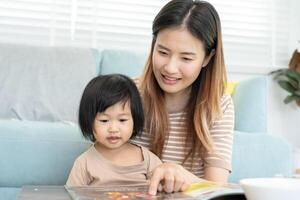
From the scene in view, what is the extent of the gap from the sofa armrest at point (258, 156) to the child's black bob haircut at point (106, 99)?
0.60 m

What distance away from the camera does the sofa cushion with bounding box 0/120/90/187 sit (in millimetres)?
1493

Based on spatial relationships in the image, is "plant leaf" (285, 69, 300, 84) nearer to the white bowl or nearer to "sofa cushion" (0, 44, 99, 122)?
"sofa cushion" (0, 44, 99, 122)

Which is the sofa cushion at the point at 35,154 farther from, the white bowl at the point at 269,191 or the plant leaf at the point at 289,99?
the plant leaf at the point at 289,99

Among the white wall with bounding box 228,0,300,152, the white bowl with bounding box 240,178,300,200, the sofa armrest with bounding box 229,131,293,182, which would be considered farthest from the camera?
the white wall with bounding box 228,0,300,152

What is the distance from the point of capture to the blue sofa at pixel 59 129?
1506 mm

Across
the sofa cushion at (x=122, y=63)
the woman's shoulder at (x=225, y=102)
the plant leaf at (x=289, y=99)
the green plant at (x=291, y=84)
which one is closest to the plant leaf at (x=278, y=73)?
the green plant at (x=291, y=84)

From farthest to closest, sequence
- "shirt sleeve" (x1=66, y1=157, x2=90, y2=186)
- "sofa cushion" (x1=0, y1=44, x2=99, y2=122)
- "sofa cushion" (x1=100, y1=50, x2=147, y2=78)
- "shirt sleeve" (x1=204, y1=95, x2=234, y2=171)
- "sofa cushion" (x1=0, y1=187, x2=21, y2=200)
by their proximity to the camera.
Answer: "sofa cushion" (x1=100, y1=50, x2=147, y2=78) → "sofa cushion" (x1=0, y1=44, x2=99, y2=122) → "sofa cushion" (x1=0, y1=187, x2=21, y2=200) → "shirt sleeve" (x1=204, y1=95, x2=234, y2=171) → "shirt sleeve" (x1=66, y1=157, x2=90, y2=186)

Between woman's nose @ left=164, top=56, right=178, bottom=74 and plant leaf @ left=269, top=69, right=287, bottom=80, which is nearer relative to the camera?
woman's nose @ left=164, top=56, right=178, bottom=74

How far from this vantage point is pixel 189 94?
4.35ft

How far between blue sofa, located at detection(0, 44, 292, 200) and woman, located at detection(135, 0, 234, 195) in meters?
0.37

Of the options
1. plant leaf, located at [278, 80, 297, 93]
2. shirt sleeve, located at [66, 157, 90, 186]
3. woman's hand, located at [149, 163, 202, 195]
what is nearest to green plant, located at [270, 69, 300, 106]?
plant leaf, located at [278, 80, 297, 93]

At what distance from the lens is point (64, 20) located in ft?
8.73

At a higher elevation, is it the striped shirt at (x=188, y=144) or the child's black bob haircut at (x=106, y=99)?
the child's black bob haircut at (x=106, y=99)

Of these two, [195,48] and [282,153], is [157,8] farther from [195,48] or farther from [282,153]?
[195,48]
